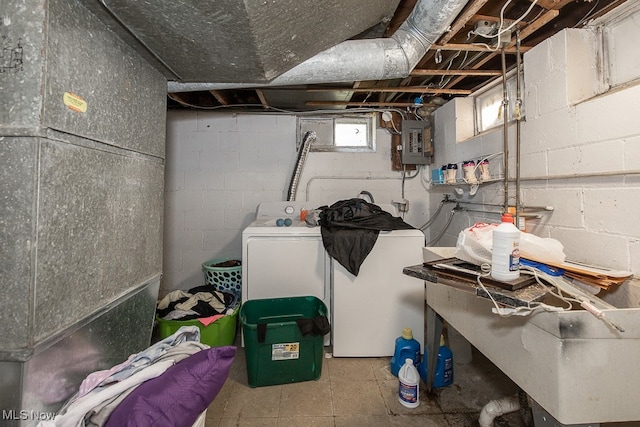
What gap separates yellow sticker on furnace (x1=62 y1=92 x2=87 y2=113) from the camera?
86 cm

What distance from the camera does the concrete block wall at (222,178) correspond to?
2.64 metres

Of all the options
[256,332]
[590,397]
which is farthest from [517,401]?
[256,332]

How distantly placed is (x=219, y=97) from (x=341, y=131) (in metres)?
1.14

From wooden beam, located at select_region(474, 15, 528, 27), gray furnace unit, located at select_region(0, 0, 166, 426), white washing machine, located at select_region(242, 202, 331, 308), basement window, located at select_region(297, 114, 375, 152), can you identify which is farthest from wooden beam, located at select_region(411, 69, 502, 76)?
gray furnace unit, located at select_region(0, 0, 166, 426)

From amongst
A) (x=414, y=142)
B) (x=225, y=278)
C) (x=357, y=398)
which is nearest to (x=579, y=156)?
(x=414, y=142)

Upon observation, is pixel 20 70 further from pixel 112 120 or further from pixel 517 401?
pixel 517 401

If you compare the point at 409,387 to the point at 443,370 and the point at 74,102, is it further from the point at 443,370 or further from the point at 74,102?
the point at 74,102

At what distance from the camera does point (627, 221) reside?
3.51ft

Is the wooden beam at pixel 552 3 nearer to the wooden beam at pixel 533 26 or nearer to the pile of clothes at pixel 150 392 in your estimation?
the wooden beam at pixel 533 26

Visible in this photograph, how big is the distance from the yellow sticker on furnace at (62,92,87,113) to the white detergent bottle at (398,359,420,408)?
1787 millimetres

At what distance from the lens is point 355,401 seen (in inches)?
59.2

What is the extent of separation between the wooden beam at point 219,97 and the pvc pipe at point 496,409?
254 cm

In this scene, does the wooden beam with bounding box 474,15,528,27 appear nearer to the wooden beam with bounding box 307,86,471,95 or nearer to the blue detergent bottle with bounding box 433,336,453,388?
the wooden beam with bounding box 307,86,471,95

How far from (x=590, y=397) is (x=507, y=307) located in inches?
11.0
